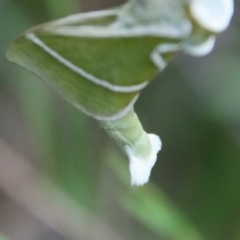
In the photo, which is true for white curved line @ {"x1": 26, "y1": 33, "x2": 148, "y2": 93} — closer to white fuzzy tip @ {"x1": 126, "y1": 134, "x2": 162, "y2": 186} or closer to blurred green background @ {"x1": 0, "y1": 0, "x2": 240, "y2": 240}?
white fuzzy tip @ {"x1": 126, "y1": 134, "x2": 162, "y2": 186}

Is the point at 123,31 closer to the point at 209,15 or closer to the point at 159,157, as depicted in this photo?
the point at 209,15

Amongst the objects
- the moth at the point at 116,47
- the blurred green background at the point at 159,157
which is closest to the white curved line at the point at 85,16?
the moth at the point at 116,47

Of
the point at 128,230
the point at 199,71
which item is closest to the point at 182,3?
the point at 199,71

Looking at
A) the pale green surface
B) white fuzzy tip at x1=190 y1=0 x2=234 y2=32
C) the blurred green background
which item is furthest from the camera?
the blurred green background

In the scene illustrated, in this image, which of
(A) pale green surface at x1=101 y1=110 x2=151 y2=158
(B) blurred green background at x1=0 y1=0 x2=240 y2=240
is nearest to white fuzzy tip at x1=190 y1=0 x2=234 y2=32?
(A) pale green surface at x1=101 y1=110 x2=151 y2=158

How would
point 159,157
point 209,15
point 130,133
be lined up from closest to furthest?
point 209,15 < point 130,133 < point 159,157

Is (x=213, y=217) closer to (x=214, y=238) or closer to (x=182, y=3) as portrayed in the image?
(x=214, y=238)

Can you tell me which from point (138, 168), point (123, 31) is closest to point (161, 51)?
point (123, 31)
